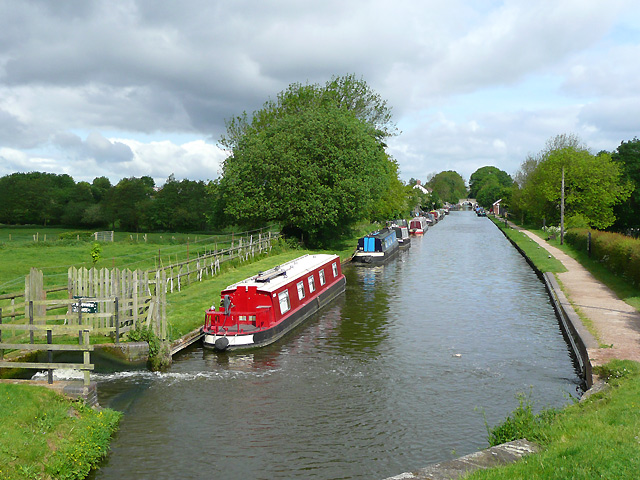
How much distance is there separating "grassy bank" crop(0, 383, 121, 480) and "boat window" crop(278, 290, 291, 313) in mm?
9549

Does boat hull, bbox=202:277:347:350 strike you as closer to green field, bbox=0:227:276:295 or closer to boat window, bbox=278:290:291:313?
boat window, bbox=278:290:291:313

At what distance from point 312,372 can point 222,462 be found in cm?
569

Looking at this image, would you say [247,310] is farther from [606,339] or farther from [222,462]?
[606,339]

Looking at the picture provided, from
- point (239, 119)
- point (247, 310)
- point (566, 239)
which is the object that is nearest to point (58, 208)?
point (239, 119)

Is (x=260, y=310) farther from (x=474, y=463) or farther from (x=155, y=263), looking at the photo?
(x=474, y=463)

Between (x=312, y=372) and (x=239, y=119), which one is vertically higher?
(x=239, y=119)

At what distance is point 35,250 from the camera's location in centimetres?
4397

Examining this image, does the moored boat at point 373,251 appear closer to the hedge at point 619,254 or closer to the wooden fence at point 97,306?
the hedge at point 619,254

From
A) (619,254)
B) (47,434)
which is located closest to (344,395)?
(47,434)

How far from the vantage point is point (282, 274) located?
22766 millimetres

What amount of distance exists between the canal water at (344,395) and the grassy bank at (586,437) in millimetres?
1744

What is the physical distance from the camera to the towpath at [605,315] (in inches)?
575

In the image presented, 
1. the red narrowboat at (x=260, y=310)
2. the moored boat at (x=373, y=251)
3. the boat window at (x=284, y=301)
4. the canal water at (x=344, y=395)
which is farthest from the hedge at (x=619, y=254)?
the boat window at (x=284, y=301)

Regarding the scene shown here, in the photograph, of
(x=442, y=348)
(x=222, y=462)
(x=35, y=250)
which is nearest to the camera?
(x=222, y=462)
